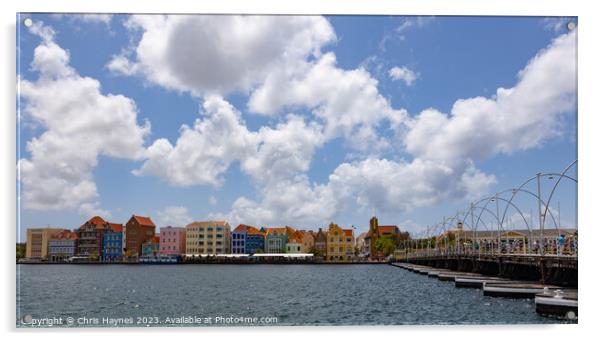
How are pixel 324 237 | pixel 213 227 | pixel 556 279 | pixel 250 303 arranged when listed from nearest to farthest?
pixel 250 303 < pixel 556 279 < pixel 213 227 < pixel 324 237

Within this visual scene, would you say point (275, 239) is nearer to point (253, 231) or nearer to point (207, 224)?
point (253, 231)

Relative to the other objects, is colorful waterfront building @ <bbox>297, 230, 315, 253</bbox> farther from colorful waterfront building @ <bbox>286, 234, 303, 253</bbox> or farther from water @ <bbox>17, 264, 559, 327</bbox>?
water @ <bbox>17, 264, 559, 327</bbox>

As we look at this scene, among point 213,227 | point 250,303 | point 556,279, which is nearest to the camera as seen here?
point 250,303

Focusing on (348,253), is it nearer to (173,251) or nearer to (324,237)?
(324,237)

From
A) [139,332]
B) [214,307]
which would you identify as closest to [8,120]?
[139,332]

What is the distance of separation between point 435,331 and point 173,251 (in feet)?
350

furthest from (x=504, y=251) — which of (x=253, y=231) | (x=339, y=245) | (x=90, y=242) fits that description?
(x=90, y=242)

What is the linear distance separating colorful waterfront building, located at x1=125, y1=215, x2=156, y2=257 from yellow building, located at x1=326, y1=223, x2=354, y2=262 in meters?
36.4

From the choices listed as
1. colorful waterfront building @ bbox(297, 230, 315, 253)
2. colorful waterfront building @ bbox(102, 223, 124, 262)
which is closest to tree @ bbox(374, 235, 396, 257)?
colorful waterfront building @ bbox(297, 230, 315, 253)

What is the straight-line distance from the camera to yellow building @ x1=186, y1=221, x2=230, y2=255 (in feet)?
372

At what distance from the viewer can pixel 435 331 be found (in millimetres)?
15680

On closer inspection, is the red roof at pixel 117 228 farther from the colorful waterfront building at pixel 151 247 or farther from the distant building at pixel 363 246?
the distant building at pixel 363 246

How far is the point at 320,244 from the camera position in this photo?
124 m

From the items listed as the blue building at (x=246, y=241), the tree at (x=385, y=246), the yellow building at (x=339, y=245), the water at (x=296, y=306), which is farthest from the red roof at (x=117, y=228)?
the water at (x=296, y=306)
